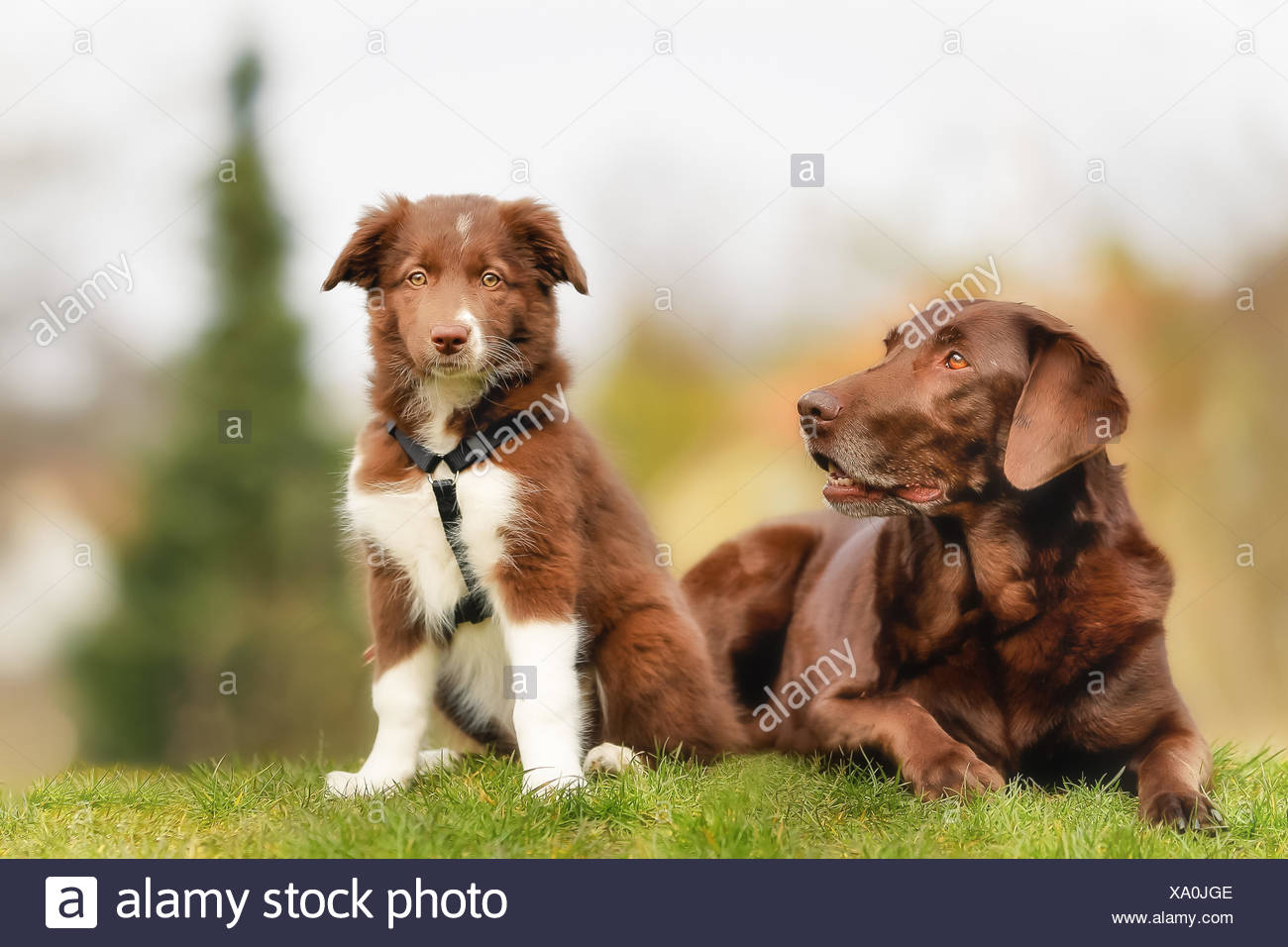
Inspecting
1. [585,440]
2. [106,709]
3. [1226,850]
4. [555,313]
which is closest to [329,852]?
[585,440]

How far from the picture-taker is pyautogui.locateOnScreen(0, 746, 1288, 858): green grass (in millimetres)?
3037

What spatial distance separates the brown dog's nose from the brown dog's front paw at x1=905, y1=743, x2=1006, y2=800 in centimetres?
189

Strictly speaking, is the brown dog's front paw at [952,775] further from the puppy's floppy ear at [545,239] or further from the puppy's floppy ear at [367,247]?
the puppy's floppy ear at [367,247]

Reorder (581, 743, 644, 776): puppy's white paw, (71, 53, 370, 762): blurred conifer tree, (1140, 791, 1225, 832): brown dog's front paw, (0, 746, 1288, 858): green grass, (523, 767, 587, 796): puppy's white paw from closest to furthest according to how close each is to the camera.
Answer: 1. (0, 746, 1288, 858): green grass
2. (1140, 791, 1225, 832): brown dog's front paw
3. (523, 767, 587, 796): puppy's white paw
4. (581, 743, 644, 776): puppy's white paw
5. (71, 53, 370, 762): blurred conifer tree

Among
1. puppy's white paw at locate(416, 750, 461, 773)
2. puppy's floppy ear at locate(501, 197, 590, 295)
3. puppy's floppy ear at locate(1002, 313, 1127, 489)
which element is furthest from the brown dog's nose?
puppy's floppy ear at locate(1002, 313, 1127, 489)

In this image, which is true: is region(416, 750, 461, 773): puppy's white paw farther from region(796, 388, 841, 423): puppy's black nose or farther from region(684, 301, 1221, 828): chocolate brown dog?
region(796, 388, 841, 423): puppy's black nose

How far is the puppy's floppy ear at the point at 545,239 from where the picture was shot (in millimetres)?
3893

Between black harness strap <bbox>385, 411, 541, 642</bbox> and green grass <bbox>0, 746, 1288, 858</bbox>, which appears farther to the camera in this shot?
black harness strap <bbox>385, 411, 541, 642</bbox>

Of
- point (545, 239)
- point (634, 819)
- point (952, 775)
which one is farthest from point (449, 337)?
point (952, 775)

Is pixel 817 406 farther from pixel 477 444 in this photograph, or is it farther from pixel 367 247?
pixel 367 247

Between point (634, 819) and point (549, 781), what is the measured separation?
0.34m

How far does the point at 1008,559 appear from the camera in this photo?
3752mm

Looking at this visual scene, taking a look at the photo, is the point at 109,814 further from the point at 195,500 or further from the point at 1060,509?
the point at 195,500
